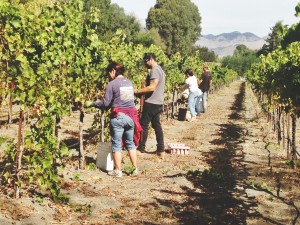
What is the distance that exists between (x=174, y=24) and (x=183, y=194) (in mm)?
76429

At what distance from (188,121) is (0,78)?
9.94 metres

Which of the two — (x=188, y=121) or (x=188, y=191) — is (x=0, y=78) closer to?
(x=188, y=191)

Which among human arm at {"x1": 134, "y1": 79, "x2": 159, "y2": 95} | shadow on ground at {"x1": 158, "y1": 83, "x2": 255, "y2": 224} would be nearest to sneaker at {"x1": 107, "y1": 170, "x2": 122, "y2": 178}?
shadow on ground at {"x1": 158, "y1": 83, "x2": 255, "y2": 224}

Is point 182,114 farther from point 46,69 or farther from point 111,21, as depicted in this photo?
point 111,21

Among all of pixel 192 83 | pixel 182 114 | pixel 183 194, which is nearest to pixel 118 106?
pixel 183 194

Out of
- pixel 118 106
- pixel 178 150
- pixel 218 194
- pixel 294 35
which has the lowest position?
pixel 218 194

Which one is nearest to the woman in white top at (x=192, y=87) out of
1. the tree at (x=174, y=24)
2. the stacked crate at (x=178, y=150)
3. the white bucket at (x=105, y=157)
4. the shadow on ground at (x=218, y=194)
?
the shadow on ground at (x=218, y=194)

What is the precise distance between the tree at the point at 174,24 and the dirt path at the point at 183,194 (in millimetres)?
68770

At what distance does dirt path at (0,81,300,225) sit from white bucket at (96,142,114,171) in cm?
16

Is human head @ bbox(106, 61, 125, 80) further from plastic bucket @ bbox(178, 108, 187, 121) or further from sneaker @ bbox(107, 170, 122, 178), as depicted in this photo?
plastic bucket @ bbox(178, 108, 187, 121)

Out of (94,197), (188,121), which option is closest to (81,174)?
(94,197)

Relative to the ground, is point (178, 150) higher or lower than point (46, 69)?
lower

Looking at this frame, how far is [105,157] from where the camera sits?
21.9ft

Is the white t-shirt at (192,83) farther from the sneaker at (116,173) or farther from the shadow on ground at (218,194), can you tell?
the sneaker at (116,173)
